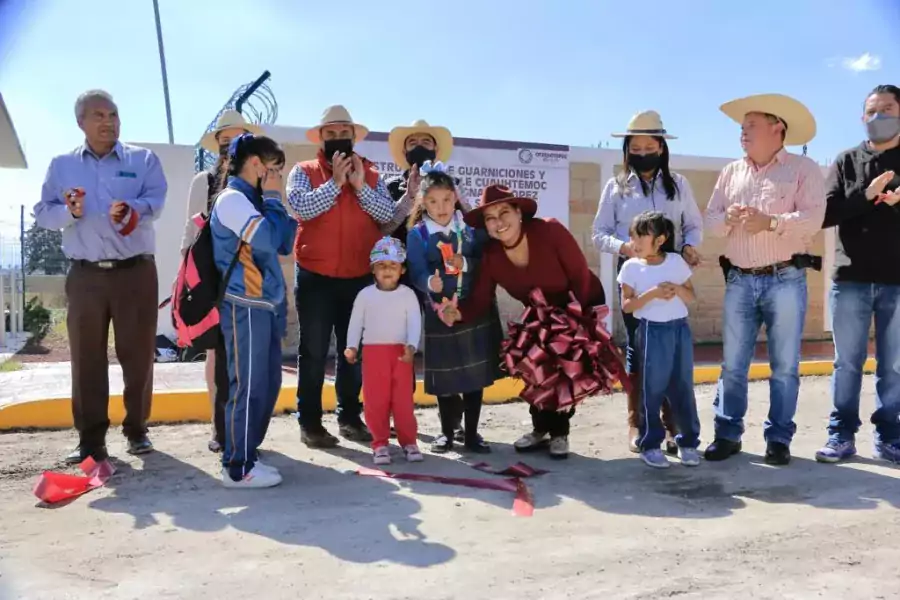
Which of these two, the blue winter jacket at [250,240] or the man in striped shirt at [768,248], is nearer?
the blue winter jacket at [250,240]

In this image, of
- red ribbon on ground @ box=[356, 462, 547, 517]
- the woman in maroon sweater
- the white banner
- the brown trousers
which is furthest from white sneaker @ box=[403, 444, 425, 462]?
the white banner

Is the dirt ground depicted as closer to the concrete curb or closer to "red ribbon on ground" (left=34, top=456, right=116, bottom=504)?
"red ribbon on ground" (left=34, top=456, right=116, bottom=504)

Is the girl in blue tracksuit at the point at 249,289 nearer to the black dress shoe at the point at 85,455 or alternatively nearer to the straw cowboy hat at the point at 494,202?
the black dress shoe at the point at 85,455

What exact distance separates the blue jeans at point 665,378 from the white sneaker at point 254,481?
2157mm

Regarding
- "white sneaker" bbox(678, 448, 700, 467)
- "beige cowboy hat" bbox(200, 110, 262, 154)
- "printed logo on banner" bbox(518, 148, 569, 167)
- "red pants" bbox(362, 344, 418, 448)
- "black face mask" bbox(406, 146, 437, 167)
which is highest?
"printed logo on banner" bbox(518, 148, 569, 167)

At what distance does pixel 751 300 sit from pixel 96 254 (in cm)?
390

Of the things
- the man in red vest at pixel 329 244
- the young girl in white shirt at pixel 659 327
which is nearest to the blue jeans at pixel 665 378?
the young girl in white shirt at pixel 659 327

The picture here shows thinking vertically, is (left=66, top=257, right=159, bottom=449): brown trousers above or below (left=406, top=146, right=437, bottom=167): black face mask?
below

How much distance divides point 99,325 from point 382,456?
1.88 meters

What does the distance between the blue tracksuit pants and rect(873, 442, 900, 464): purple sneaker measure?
12.1 ft

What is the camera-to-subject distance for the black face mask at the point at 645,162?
16.2 feet

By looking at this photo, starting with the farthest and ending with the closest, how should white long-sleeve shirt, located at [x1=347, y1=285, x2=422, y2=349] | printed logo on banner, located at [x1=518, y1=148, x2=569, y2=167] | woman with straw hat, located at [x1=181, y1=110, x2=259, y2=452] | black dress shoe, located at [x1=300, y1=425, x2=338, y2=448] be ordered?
printed logo on banner, located at [x1=518, y1=148, x2=569, y2=167] < black dress shoe, located at [x1=300, y1=425, x2=338, y2=448] < white long-sleeve shirt, located at [x1=347, y1=285, x2=422, y2=349] < woman with straw hat, located at [x1=181, y1=110, x2=259, y2=452]

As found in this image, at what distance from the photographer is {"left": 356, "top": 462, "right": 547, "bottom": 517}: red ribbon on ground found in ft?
12.8

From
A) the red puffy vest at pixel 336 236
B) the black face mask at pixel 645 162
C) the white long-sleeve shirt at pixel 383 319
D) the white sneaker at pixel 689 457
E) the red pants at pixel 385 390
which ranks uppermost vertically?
the black face mask at pixel 645 162
